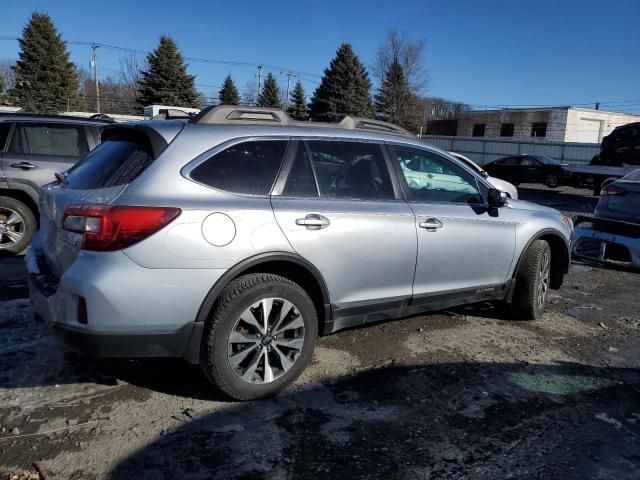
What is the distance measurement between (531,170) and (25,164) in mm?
22269

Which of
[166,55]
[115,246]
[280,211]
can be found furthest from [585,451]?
[166,55]

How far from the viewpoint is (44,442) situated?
113 inches

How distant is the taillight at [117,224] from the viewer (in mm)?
2889

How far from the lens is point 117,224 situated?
9.49ft

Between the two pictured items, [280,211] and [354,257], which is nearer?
[280,211]

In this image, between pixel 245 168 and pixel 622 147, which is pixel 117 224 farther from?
pixel 622 147

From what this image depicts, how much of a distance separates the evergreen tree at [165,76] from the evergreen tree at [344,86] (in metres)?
11.4

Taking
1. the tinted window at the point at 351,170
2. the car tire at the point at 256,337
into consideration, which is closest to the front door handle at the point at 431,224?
the tinted window at the point at 351,170

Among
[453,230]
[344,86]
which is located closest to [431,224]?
[453,230]

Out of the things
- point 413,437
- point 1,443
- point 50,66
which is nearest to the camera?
point 1,443

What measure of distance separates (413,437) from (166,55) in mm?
46125

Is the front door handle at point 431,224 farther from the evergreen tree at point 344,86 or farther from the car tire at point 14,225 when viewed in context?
the evergreen tree at point 344,86

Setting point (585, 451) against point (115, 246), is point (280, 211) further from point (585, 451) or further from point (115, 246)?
point (585, 451)

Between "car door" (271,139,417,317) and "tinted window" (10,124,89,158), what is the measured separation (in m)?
4.62
